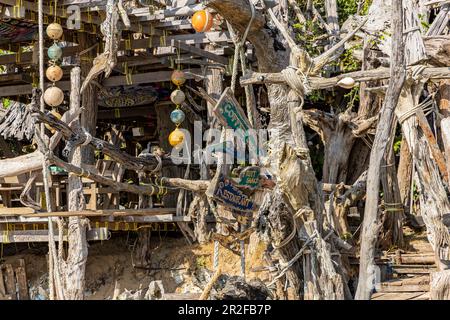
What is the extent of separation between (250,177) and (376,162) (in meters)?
2.49

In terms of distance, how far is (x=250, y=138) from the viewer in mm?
9570

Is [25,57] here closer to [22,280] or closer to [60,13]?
[60,13]

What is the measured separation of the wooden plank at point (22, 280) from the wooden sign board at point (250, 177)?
5.51 m

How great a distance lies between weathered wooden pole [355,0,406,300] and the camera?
7.46 m

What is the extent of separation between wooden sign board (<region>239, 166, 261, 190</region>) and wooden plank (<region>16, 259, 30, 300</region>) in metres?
5.51

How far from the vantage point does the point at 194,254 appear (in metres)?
13.6

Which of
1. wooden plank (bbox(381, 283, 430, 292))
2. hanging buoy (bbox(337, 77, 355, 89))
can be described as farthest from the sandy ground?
hanging buoy (bbox(337, 77, 355, 89))

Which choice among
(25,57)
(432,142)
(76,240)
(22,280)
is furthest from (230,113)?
(22,280)

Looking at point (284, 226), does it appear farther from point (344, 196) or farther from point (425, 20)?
point (425, 20)

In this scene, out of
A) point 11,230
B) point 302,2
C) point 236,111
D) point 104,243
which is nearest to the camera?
point 236,111

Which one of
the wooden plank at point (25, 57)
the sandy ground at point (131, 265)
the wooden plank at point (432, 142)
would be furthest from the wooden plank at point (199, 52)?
the wooden plank at point (432, 142)

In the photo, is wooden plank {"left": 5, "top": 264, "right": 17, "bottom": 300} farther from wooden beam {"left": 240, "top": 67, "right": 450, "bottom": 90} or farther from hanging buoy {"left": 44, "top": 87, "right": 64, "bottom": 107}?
wooden beam {"left": 240, "top": 67, "right": 450, "bottom": 90}
